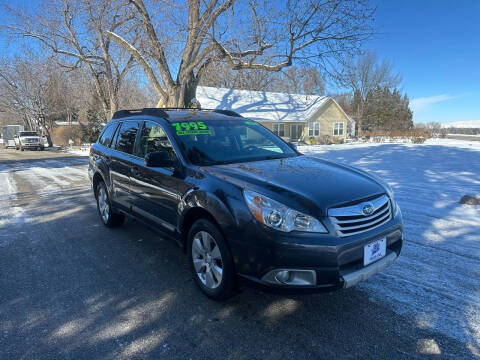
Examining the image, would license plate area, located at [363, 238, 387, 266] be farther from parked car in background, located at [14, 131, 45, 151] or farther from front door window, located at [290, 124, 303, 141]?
parked car in background, located at [14, 131, 45, 151]

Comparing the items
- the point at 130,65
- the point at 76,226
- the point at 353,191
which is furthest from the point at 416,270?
the point at 130,65

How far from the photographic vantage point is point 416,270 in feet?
12.0

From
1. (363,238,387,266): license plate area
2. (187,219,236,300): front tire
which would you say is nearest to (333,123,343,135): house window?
(363,238,387,266): license plate area

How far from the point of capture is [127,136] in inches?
190

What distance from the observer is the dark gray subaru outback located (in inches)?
101

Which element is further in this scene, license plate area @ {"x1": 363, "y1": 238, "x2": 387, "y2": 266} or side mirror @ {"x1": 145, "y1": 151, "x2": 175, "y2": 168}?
side mirror @ {"x1": 145, "y1": 151, "x2": 175, "y2": 168}

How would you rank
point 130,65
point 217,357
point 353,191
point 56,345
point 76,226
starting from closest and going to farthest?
point 217,357, point 56,345, point 353,191, point 76,226, point 130,65

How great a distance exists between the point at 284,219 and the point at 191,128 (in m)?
1.95

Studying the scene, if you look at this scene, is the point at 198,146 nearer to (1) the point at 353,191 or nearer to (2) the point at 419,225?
(1) the point at 353,191

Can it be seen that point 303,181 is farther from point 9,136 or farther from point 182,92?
point 9,136

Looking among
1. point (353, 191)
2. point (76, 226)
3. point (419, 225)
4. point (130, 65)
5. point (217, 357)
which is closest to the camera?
point (217, 357)

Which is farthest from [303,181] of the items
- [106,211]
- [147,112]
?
[106,211]

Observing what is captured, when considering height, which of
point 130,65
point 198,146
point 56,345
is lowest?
point 56,345

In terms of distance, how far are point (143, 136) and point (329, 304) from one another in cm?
310
